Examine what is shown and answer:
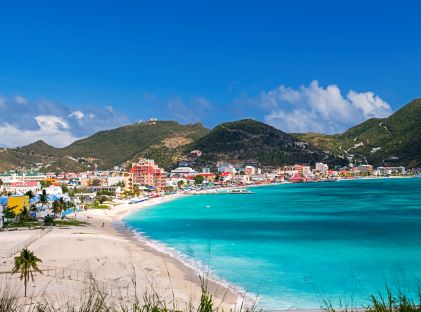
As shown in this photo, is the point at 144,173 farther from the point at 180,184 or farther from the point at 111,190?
the point at 111,190

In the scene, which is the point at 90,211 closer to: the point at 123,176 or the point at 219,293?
the point at 219,293

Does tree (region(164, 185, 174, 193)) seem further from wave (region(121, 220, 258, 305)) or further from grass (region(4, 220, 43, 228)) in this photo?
grass (region(4, 220, 43, 228))

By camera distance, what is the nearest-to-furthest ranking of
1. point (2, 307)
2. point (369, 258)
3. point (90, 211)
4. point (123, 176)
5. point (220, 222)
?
point (2, 307), point (369, 258), point (220, 222), point (90, 211), point (123, 176)

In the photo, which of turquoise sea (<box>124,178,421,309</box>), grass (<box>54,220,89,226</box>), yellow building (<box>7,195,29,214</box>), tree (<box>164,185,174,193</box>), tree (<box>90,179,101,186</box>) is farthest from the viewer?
tree (<box>164,185,174,193</box>)

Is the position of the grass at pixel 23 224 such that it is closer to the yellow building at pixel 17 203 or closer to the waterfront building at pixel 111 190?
the yellow building at pixel 17 203

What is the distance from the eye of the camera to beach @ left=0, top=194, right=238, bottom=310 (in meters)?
24.0

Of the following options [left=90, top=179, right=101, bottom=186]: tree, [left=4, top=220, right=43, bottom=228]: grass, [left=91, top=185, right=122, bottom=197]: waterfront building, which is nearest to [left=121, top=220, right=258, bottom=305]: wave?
[left=4, top=220, right=43, bottom=228]: grass

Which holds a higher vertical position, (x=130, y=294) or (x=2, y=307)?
(x=2, y=307)

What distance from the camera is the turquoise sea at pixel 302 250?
91.2 ft

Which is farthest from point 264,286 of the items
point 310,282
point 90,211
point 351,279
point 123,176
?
point 123,176

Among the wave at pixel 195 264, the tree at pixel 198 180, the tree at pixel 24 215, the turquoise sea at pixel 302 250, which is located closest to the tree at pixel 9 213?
the tree at pixel 24 215

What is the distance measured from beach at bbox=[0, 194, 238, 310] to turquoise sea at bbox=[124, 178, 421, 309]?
2.07 metres

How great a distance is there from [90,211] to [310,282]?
180 ft

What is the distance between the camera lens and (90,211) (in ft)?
256
